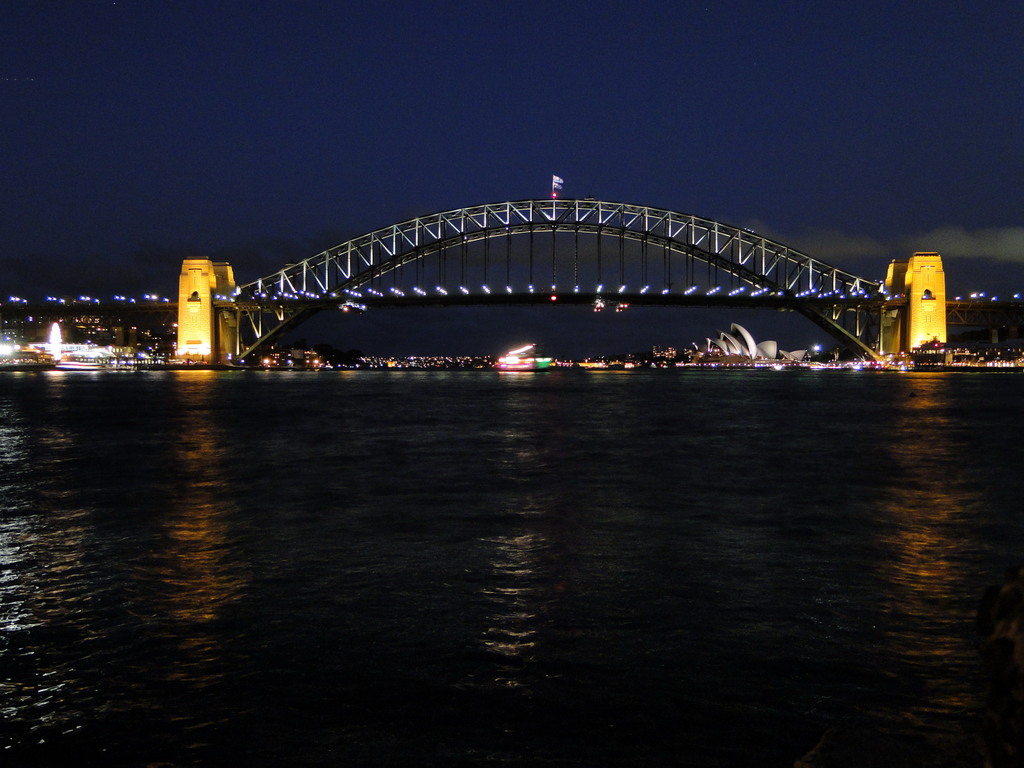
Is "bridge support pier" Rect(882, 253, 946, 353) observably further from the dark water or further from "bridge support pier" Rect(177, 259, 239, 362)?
the dark water

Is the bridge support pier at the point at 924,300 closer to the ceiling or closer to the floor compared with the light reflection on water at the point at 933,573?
closer to the ceiling

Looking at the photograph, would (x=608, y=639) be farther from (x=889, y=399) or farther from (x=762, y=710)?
(x=889, y=399)

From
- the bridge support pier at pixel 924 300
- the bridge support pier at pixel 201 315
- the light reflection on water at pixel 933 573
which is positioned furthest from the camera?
the bridge support pier at pixel 201 315

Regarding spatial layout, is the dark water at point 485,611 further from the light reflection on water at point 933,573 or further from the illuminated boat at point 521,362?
the illuminated boat at point 521,362

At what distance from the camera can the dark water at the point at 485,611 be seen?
4.55 metres

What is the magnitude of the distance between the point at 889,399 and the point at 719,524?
135 feet

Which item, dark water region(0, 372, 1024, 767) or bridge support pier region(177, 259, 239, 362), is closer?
dark water region(0, 372, 1024, 767)

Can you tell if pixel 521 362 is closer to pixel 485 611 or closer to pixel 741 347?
pixel 741 347

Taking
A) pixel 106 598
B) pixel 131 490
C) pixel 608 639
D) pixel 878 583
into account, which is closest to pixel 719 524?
pixel 878 583

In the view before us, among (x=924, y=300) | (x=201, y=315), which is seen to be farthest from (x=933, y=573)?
(x=201, y=315)

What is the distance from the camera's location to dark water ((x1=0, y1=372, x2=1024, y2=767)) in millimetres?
4547

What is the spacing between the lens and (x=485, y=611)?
6.69m

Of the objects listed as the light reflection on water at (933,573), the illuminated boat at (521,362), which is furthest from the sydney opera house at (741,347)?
the light reflection on water at (933,573)

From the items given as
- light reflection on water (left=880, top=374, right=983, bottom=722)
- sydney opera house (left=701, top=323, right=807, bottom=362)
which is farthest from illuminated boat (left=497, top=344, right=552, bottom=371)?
light reflection on water (left=880, top=374, right=983, bottom=722)
